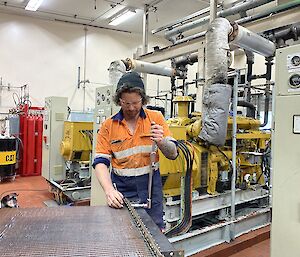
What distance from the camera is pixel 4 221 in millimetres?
1373

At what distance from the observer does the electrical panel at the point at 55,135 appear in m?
5.50

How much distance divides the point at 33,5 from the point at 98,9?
1.60m

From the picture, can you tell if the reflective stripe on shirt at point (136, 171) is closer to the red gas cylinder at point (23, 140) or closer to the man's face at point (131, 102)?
the man's face at point (131, 102)

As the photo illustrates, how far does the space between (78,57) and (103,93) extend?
17.8ft

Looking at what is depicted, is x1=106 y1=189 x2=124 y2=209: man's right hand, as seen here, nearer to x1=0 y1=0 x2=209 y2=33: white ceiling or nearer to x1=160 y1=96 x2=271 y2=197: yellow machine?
x1=160 y1=96 x2=271 y2=197: yellow machine

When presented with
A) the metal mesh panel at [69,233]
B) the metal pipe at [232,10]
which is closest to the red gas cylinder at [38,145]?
the metal pipe at [232,10]

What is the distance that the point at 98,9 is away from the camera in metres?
7.84

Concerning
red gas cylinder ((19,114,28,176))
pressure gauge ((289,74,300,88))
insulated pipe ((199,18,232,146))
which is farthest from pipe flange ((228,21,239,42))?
red gas cylinder ((19,114,28,176))

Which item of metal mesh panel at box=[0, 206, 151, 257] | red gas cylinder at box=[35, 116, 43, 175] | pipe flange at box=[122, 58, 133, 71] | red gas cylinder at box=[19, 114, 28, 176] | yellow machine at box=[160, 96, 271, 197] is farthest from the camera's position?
red gas cylinder at box=[35, 116, 43, 175]

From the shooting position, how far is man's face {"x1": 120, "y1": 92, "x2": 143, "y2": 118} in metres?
1.88

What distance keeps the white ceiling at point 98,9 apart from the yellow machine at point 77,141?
3646 millimetres

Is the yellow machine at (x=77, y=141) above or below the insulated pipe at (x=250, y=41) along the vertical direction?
below

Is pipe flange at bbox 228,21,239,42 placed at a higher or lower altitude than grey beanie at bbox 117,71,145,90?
higher

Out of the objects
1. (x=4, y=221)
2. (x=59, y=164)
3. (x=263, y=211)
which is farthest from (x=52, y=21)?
(x=4, y=221)
